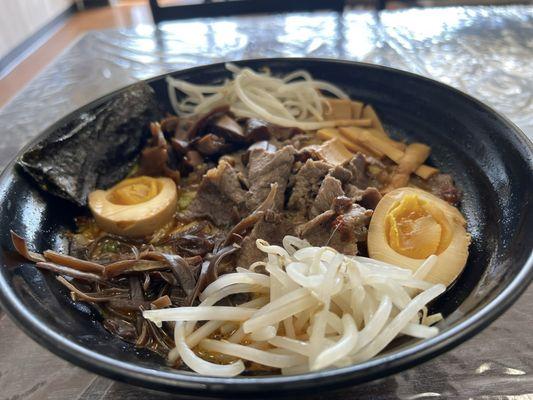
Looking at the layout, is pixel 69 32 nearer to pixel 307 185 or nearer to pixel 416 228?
pixel 307 185

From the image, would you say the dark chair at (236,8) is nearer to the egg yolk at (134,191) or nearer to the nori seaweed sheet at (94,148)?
the nori seaweed sheet at (94,148)

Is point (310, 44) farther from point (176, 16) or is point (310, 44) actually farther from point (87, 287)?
point (87, 287)

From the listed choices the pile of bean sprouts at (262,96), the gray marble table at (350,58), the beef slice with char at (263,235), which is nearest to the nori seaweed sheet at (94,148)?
the pile of bean sprouts at (262,96)

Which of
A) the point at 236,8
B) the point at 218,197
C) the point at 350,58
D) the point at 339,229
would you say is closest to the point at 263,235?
the point at 339,229

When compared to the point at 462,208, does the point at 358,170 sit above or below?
above

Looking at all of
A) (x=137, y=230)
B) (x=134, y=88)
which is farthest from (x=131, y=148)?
(x=137, y=230)
